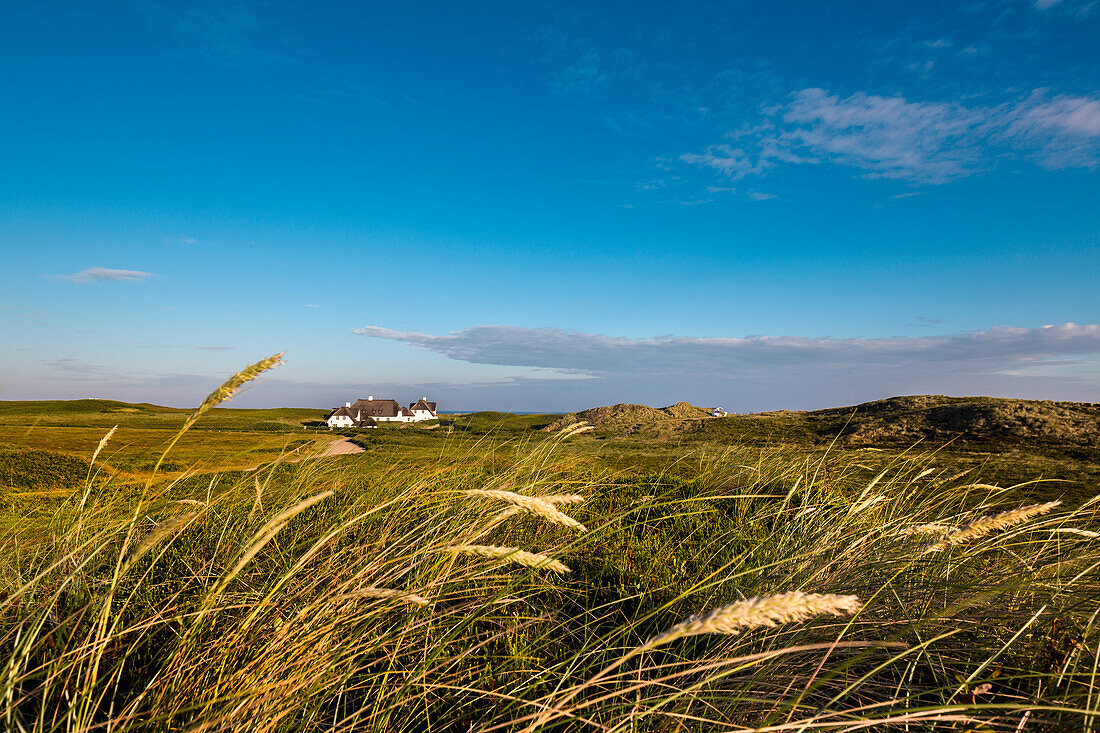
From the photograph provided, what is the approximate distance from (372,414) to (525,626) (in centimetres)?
5692

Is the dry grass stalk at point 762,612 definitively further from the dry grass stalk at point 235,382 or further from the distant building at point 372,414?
the distant building at point 372,414

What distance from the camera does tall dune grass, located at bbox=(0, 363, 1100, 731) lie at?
161 centimetres

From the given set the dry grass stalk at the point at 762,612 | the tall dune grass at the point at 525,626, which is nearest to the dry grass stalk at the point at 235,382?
the tall dune grass at the point at 525,626

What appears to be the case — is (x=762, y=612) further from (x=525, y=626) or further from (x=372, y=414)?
(x=372, y=414)

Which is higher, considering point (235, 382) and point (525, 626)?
point (235, 382)

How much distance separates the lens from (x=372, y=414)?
183 feet

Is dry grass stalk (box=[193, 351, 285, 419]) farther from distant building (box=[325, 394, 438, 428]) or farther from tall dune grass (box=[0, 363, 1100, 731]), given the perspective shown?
distant building (box=[325, 394, 438, 428])

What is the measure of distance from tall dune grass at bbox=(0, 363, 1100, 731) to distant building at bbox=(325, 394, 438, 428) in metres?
50.3

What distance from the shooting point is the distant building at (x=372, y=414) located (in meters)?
51.1

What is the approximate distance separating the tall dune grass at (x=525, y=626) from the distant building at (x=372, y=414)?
50.3 metres

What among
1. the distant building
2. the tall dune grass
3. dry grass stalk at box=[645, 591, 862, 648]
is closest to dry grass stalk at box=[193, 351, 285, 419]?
the tall dune grass

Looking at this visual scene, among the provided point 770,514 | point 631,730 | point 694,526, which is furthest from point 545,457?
point 631,730

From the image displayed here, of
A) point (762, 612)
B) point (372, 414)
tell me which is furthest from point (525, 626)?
point (372, 414)

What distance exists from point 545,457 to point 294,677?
269 centimetres
